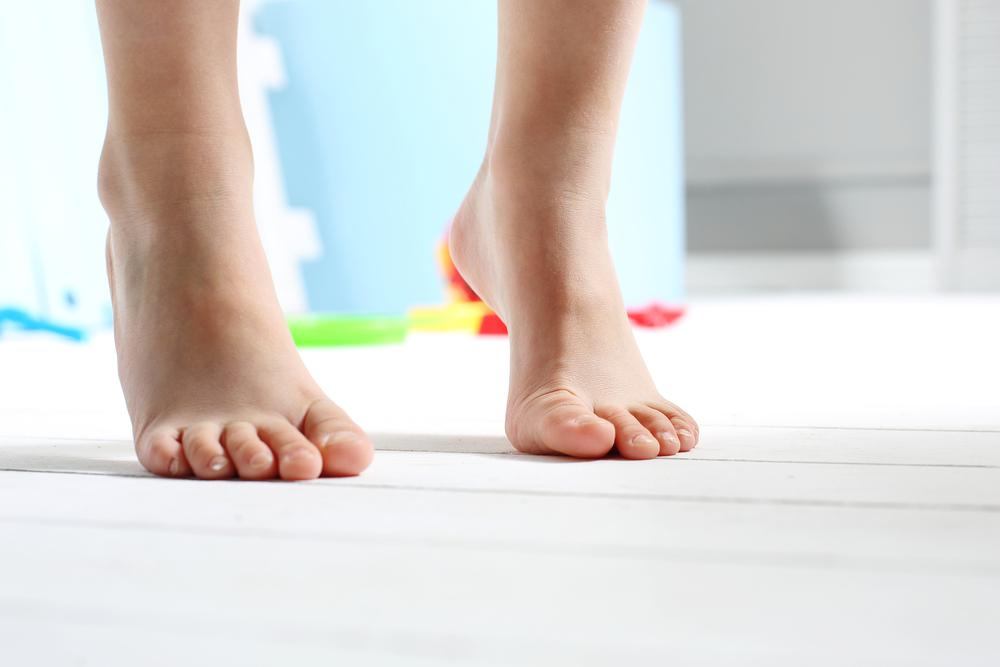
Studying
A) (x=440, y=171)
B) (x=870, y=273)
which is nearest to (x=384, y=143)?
(x=440, y=171)

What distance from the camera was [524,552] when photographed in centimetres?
43

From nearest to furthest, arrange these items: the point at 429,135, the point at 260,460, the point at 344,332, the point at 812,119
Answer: the point at 260,460, the point at 344,332, the point at 429,135, the point at 812,119

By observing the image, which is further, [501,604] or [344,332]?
[344,332]

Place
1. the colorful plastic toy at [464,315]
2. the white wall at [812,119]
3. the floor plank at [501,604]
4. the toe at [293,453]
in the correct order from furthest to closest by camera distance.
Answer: the white wall at [812,119], the colorful plastic toy at [464,315], the toe at [293,453], the floor plank at [501,604]

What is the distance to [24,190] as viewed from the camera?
1874 mm

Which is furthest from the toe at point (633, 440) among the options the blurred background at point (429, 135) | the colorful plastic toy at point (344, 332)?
the blurred background at point (429, 135)

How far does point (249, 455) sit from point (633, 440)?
21 cm

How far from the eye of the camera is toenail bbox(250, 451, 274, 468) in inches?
22.7

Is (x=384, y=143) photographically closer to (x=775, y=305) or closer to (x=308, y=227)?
(x=308, y=227)

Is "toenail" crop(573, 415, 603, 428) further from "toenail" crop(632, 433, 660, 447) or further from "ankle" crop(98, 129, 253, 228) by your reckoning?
"ankle" crop(98, 129, 253, 228)

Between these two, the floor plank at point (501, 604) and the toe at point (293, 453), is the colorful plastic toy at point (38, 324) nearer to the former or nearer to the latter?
the toe at point (293, 453)


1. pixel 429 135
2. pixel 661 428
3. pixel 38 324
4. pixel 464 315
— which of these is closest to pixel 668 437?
pixel 661 428

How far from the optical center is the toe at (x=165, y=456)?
594mm

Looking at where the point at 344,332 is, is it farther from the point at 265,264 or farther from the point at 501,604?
the point at 501,604
